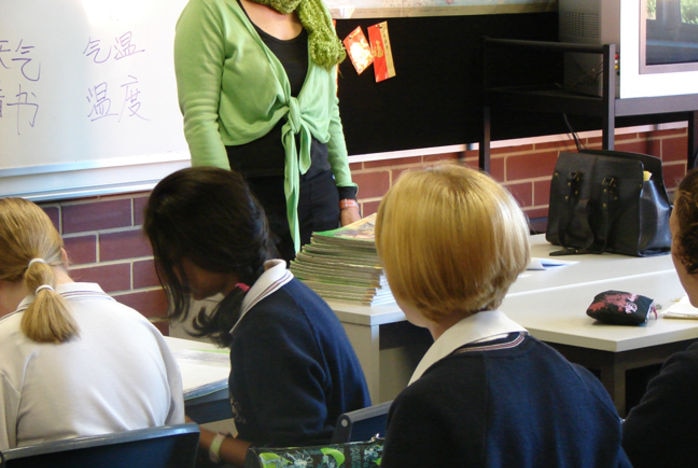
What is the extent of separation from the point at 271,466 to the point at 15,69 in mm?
2111

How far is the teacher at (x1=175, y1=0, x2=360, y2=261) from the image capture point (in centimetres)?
275

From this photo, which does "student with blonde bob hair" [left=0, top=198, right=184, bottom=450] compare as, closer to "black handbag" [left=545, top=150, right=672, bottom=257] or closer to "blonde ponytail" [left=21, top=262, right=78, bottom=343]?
"blonde ponytail" [left=21, top=262, right=78, bottom=343]

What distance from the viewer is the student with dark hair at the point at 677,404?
1.58 metres

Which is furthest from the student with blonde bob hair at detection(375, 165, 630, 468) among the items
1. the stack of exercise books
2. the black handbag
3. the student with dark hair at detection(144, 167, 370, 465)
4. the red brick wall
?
the red brick wall

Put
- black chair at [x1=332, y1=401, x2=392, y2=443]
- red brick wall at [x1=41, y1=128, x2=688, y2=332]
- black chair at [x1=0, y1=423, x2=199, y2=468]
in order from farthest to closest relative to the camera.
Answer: red brick wall at [x1=41, y1=128, x2=688, y2=332]
black chair at [x1=332, y1=401, x2=392, y2=443]
black chair at [x1=0, y1=423, x2=199, y2=468]

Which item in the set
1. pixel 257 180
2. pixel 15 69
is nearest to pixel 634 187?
pixel 257 180

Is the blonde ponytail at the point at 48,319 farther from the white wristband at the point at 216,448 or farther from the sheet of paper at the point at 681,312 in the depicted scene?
the sheet of paper at the point at 681,312

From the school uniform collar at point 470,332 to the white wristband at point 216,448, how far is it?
1.84 ft

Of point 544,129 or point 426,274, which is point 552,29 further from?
point 426,274

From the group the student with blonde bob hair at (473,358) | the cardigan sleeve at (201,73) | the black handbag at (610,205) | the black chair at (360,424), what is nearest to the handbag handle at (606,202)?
the black handbag at (610,205)

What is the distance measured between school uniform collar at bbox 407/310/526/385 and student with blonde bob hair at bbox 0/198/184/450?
56 cm

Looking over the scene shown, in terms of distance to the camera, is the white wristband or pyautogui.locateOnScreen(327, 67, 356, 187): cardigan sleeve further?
pyautogui.locateOnScreen(327, 67, 356, 187): cardigan sleeve

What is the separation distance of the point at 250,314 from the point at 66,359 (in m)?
0.28

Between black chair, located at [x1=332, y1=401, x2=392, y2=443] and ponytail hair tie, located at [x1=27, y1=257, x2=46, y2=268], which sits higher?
ponytail hair tie, located at [x1=27, y1=257, x2=46, y2=268]
